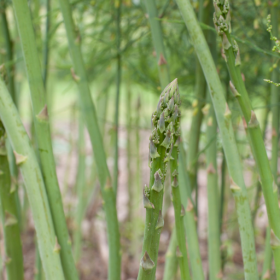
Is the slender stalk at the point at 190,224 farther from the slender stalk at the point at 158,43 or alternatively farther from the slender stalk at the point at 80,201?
the slender stalk at the point at 80,201

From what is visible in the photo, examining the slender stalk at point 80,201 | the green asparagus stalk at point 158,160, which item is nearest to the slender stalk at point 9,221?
the green asparagus stalk at point 158,160

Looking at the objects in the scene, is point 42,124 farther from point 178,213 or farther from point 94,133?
point 178,213

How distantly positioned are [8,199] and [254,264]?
425 mm

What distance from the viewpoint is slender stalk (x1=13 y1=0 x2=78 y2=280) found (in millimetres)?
499

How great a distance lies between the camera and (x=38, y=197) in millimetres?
482

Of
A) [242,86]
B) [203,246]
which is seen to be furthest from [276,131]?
[203,246]

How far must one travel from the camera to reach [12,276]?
61 cm

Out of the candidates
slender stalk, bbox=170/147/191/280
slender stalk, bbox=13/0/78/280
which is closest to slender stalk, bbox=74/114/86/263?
slender stalk, bbox=13/0/78/280

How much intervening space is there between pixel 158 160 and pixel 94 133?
0.87 feet

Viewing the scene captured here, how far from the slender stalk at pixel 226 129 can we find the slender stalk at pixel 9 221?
1.12ft

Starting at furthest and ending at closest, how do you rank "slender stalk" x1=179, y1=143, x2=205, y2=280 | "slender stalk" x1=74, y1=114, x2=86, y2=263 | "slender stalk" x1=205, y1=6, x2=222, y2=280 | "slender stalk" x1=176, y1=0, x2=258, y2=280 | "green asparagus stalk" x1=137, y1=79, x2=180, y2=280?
1. "slender stalk" x1=74, y1=114, x2=86, y2=263
2. "slender stalk" x1=205, y1=6, x2=222, y2=280
3. "slender stalk" x1=179, y1=143, x2=205, y2=280
4. "slender stalk" x1=176, y1=0, x2=258, y2=280
5. "green asparagus stalk" x1=137, y1=79, x2=180, y2=280

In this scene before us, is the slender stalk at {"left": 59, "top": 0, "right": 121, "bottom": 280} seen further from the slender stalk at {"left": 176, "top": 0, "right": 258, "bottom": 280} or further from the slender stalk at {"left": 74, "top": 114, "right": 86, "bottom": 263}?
the slender stalk at {"left": 74, "top": 114, "right": 86, "bottom": 263}

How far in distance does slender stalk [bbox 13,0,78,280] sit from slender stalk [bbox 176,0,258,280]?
0.23 meters

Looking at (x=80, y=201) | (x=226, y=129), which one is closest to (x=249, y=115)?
(x=226, y=129)
